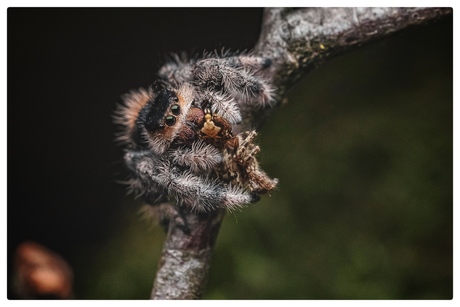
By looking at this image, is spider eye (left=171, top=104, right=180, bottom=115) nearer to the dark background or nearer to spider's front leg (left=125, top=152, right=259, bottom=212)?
spider's front leg (left=125, top=152, right=259, bottom=212)

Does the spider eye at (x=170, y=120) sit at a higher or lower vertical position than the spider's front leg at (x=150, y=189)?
higher

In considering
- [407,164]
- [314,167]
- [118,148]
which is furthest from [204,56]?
[407,164]

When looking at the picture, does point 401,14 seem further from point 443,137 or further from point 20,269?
point 20,269

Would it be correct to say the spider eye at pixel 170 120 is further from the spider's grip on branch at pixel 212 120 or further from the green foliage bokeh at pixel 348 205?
the green foliage bokeh at pixel 348 205

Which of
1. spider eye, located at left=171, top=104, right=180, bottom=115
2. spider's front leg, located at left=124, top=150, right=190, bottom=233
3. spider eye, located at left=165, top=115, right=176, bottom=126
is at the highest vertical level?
spider eye, located at left=171, top=104, right=180, bottom=115

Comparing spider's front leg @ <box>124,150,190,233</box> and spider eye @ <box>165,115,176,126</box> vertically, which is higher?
spider eye @ <box>165,115,176,126</box>

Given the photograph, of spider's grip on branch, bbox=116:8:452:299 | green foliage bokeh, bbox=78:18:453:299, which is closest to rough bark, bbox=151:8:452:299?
spider's grip on branch, bbox=116:8:452:299

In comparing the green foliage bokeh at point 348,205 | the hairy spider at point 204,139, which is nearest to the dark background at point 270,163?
the green foliage bokeh at point 348,205
